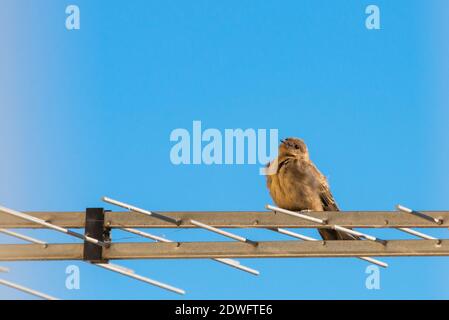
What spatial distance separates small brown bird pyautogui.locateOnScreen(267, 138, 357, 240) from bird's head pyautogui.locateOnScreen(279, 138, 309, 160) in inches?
6.3

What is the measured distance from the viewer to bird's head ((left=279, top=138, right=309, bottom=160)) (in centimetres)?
1317

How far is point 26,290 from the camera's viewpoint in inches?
379

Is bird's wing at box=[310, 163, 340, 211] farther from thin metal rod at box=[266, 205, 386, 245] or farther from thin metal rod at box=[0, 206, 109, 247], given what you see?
thin metal rod at box=[0, 206, 109, 247]

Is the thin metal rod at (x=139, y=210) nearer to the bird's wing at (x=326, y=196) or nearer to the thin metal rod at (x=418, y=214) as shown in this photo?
the thin metal rod at (x=418, y=214)

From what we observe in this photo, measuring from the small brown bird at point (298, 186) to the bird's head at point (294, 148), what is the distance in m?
0.16

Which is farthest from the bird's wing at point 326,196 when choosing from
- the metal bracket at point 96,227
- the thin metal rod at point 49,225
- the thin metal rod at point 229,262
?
the thin metal rod at point 49,225

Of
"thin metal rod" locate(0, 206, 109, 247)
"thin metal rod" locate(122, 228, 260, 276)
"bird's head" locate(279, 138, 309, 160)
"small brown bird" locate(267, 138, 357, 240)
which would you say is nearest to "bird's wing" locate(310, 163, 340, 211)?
"small brown bird" locate(267, 138, 357, 240)

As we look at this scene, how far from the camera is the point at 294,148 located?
43.4ft

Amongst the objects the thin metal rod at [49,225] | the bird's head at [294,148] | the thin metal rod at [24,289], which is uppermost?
the bird's head at [294,148]

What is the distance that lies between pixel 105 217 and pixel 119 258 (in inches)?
16.6

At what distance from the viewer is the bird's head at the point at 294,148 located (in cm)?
1317

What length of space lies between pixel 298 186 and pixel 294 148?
86 cm

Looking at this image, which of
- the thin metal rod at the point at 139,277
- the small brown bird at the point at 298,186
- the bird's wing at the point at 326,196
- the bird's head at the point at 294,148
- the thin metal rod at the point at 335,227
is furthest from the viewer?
the bird's head at the point at 294,148
